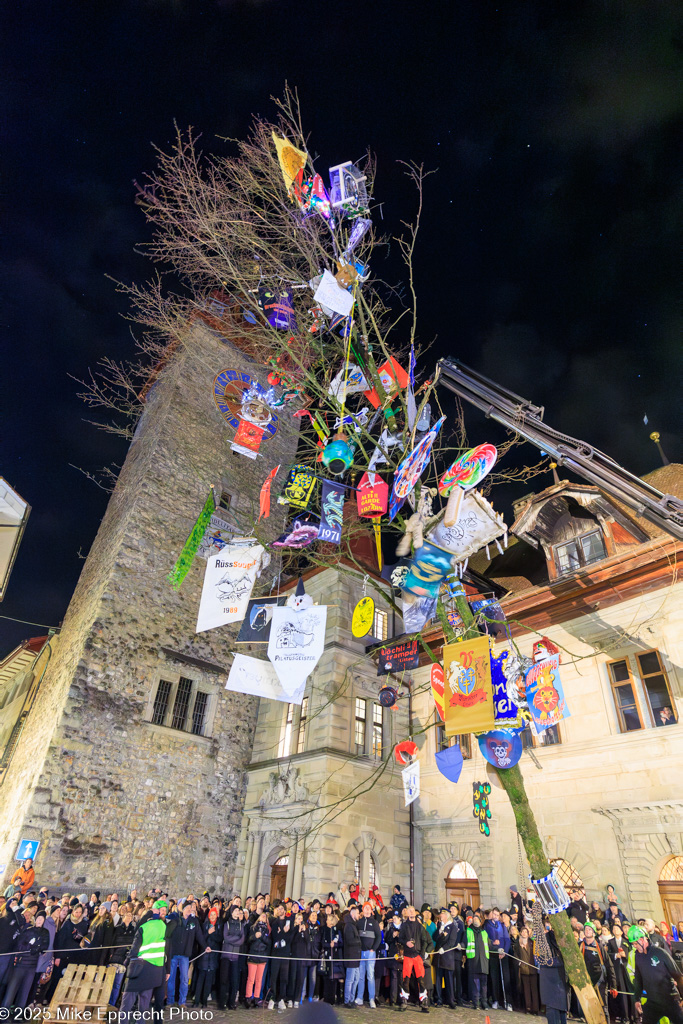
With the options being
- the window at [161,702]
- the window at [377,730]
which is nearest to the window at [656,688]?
the window at [377,730]

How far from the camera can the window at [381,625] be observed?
60.7 ft

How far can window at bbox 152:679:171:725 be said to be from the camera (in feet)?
54.6

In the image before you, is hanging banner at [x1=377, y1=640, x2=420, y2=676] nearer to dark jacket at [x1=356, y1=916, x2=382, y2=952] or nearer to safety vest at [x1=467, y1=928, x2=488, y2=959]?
dark jacket at [x1=356, y1=916, x2=382, y2=952]

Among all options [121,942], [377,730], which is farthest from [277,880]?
[121,942]

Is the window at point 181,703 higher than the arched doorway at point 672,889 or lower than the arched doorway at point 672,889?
higher

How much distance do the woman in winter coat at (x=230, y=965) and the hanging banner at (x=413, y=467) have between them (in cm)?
848

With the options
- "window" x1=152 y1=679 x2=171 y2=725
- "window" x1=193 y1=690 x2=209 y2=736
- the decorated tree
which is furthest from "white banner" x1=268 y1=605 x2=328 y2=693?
"window" x1=193 y1=690 x2=209 y2=736

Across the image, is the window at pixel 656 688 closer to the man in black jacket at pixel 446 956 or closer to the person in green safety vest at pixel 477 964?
the person in green safety vest at pixel 477 964

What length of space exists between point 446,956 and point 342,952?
2.00 metres

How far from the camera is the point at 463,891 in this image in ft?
48.2

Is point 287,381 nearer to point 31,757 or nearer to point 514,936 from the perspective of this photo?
point 514,936

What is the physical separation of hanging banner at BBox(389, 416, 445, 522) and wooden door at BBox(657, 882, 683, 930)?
9.57 metres

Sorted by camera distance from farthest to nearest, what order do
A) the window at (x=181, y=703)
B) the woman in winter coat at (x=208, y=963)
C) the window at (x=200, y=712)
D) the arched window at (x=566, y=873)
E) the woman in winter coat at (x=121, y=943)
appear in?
the window at (x=200, y=712) → the window at (x=181, y=703) → the arched window at (x=566, y=873) → the woman in winter coat at (x=208, y=963) → the woman in winter coat at (x=121, y=943)

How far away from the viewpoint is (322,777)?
49.5ft
